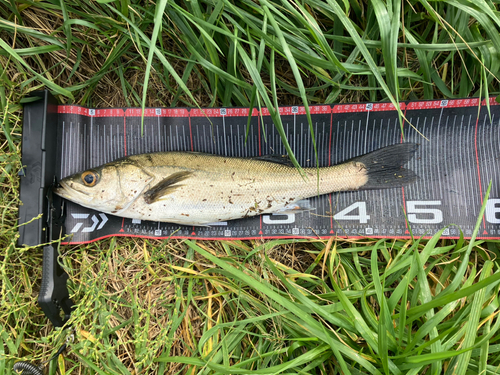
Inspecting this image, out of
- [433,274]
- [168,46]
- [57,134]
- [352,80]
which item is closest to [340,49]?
[352,80]

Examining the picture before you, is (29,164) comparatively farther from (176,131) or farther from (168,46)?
(168,46)

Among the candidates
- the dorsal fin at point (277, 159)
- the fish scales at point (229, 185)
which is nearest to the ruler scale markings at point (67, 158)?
the fish scales at point (229, 185)

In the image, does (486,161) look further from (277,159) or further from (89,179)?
(89,179)

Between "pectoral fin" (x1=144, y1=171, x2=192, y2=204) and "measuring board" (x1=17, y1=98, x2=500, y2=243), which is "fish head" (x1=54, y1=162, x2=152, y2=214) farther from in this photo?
"measuring board" (x1=17, y1=98, x2=500, y2=243)

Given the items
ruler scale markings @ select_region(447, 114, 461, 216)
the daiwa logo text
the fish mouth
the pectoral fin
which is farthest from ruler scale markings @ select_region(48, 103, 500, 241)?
the pectoral fin

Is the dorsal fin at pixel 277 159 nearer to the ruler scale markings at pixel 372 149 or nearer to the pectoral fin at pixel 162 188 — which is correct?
the ruler scale markings at pixel 372 149

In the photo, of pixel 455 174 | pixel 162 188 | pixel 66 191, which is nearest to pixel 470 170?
pixel 455 174

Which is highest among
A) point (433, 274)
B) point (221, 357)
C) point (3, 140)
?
point (3, 140)
